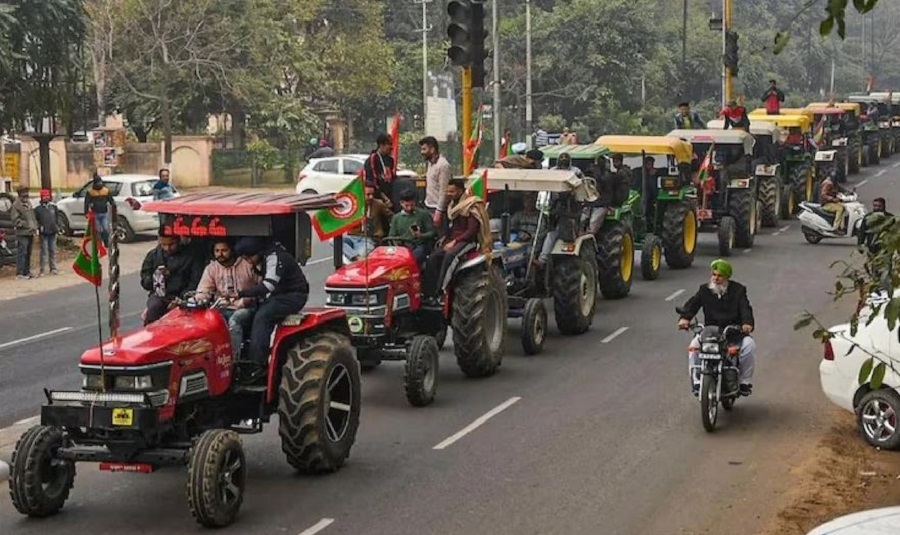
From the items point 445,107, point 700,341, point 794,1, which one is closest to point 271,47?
point 445,107

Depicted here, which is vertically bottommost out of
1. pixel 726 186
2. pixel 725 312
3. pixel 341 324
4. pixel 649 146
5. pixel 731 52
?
pixel 725 312

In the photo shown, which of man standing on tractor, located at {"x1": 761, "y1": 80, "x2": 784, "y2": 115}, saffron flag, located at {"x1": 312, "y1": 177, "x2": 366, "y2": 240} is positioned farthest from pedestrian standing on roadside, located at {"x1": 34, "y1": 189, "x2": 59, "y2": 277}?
man standing on tractor, located at {"x1": 761, "y1": 80, "x2": 784, "y2": 115}

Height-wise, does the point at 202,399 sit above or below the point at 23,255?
above

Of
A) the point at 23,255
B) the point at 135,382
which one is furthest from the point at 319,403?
the point at 23,255

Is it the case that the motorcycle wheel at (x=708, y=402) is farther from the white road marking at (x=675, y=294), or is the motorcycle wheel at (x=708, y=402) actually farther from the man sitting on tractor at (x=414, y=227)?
the white road marking at (x=675, y=294)

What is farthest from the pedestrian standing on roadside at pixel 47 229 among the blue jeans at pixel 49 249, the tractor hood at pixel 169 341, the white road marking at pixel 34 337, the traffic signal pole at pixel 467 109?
the tractor hood at pixel 169 341

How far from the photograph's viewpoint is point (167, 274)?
12266 millimetres

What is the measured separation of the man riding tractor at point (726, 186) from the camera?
93.2ft

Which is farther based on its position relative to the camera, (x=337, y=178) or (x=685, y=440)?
(x=337, y=178)

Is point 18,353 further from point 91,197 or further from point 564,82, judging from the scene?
point 564,82

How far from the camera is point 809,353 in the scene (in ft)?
59.9

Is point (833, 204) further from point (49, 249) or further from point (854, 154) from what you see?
point (854, 154)

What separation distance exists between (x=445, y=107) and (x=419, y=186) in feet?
113

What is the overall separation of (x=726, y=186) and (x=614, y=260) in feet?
25.0
